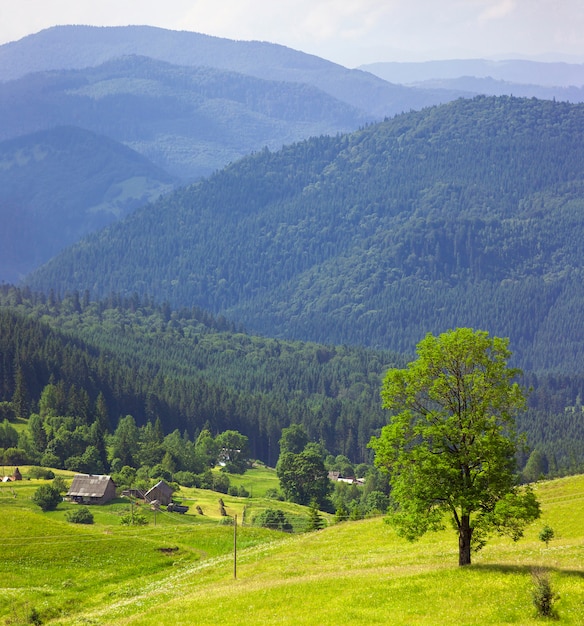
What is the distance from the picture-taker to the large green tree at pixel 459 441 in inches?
2516

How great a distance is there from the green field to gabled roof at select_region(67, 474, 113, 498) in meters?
28.3

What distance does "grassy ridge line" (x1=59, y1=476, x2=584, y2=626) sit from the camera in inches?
2234

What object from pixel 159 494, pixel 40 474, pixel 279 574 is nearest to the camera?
pixel 279 574

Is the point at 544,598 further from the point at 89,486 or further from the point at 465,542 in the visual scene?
the point at 89,486

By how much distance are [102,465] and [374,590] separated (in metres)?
140

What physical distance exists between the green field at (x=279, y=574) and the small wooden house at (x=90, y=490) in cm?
2809

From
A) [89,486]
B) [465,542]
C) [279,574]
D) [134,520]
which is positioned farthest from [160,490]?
[465,542]

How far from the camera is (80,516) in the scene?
135 metres

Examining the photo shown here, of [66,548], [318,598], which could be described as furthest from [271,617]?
[66,548]

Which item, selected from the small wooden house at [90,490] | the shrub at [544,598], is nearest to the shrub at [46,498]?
the small wooden house at [90,490]

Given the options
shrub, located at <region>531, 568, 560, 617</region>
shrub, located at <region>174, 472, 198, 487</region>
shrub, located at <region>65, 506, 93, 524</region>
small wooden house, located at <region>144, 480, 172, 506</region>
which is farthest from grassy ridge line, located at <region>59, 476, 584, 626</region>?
shrub, located at <region>174, 472, 198, 487</region>

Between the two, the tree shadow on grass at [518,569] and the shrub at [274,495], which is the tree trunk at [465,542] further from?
the shrub at [274,495]

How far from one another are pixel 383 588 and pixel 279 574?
16266 mm

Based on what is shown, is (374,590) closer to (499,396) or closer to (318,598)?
(318,598)
